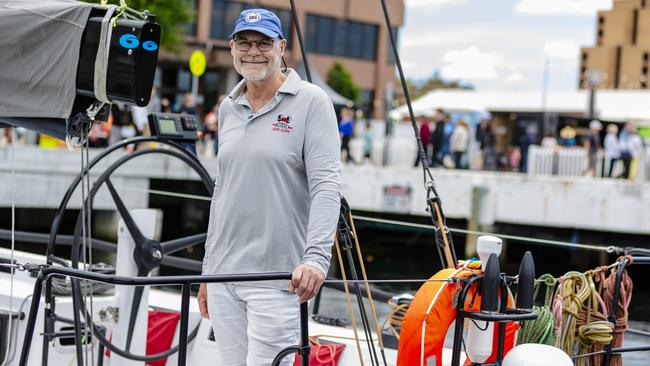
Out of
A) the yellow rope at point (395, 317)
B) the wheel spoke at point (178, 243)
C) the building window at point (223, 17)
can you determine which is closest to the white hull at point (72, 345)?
the yellow rope at point (395, 317)

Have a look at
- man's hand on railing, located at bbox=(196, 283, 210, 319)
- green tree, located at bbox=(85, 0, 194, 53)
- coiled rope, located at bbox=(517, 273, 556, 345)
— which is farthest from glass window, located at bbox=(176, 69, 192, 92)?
man's hand on railing, located at bbox=(196, 283, 210, 319)

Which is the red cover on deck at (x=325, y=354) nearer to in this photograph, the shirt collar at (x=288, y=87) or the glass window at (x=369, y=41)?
the shirt collar at (x=288, y=87)

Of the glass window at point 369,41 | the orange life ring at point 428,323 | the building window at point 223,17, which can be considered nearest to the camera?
the orange life ring at point 428,323

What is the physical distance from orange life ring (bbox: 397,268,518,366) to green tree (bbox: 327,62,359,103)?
4118cm

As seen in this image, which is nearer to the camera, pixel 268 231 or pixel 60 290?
pixel 268 231

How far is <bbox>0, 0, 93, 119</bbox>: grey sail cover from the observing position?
3873 mm

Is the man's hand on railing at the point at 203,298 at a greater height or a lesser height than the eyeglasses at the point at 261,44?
lesser

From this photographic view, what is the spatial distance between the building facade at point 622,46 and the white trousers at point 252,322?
88.6m

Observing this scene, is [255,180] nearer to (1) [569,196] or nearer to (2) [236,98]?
(2) [236,98]

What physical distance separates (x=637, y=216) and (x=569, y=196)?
133 centimetres

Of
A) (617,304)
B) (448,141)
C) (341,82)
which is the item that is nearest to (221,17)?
(341,82)

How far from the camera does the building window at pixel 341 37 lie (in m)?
47.7

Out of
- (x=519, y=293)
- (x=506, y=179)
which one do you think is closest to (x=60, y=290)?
(x=519, y=293)

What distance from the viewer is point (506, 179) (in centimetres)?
1892
